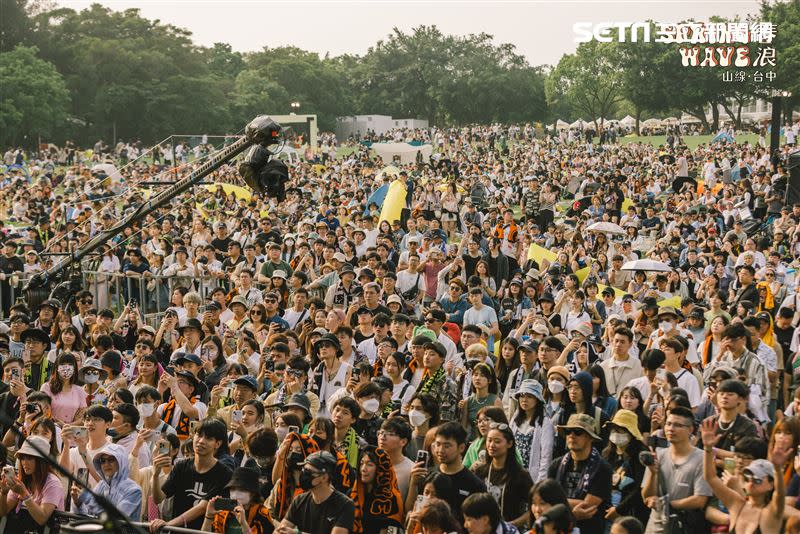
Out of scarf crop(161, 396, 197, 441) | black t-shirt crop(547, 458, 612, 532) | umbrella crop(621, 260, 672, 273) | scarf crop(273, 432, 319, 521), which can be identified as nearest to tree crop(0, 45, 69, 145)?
umbrella crop(621, 260, 672, 273)

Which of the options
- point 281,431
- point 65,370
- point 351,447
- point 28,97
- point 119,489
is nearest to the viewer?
point 119,489

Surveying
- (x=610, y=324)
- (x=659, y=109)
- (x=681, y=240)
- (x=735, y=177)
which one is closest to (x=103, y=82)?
(x=659, y=109)

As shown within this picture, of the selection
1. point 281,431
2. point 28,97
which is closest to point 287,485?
point 281,431

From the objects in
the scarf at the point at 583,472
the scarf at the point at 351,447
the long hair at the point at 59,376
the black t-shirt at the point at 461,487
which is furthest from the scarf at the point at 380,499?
the long hair at the point at 59,376

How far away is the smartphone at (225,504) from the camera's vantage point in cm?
571

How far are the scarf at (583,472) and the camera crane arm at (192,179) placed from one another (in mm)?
4160

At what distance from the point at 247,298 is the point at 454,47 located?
88081 millimetres

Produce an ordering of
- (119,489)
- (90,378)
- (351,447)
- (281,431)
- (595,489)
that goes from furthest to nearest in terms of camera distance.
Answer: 1. (90,378)
2. (281,431)
3. (351,447)
4. (119,489)
5. (595,489)

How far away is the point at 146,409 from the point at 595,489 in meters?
3.40

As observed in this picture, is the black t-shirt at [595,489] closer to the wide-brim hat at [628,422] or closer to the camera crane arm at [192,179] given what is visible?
the wide-brim hat at [628,422]

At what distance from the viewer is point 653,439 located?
609 cm

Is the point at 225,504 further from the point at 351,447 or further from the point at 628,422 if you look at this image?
the point at 628,422

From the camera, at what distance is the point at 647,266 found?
43.9 ft

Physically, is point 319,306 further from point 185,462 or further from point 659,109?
point 659,109
